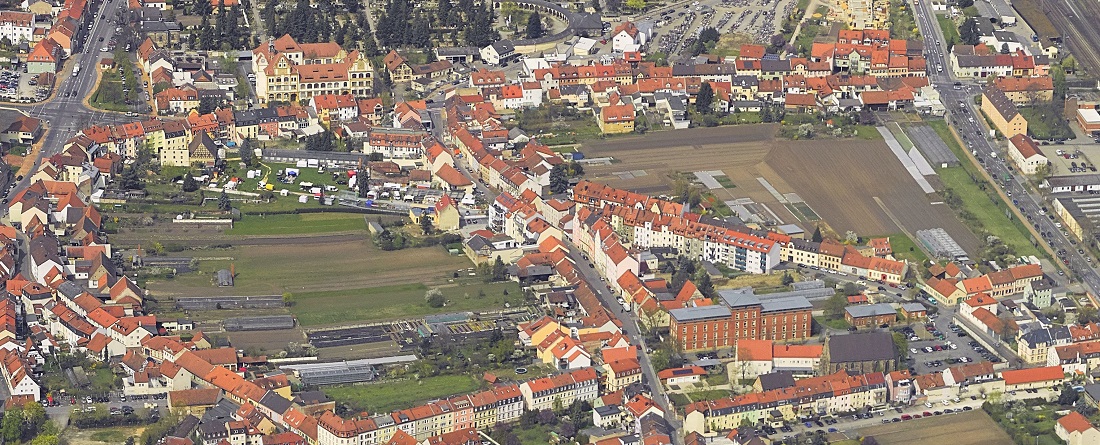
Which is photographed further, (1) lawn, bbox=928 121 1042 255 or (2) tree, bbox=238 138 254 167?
(2) tree, bbox=238 138 254 167

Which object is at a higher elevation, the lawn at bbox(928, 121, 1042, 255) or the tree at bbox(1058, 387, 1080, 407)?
the tree at bbox(1058, 387, 1080, 407)

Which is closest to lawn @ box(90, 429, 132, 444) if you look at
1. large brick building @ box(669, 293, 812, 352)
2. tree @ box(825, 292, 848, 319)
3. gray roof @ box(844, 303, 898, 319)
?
large brick building @ box(669, 293, 812, 352)

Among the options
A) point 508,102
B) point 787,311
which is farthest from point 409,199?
point 787,311

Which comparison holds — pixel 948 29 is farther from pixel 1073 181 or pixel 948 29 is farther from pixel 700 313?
pixel 700 313

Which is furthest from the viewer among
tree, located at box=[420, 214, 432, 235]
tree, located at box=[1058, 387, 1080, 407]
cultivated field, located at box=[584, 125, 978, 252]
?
cultivated field, located at box=[584, 125, 978, 252]

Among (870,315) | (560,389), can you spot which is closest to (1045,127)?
(870,315)

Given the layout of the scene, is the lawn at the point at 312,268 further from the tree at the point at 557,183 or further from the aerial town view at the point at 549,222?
the tree at the point at 557,183

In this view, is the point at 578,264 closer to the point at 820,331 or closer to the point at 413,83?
the point at 820,331

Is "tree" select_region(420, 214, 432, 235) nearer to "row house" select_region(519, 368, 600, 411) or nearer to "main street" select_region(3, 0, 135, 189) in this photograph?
"row house" select_region(519, 368, 600, 411)
